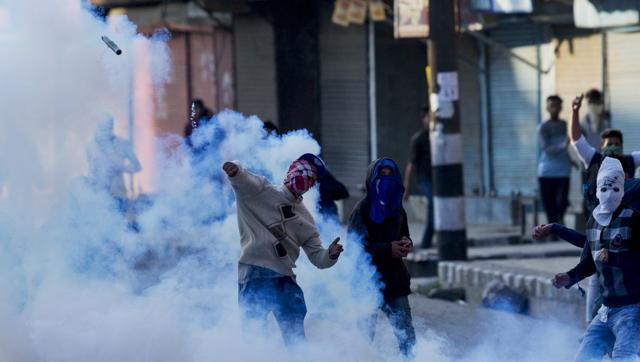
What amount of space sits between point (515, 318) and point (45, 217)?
4304 millimetres

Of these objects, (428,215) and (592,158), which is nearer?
(592,158)

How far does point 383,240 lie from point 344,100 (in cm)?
1107

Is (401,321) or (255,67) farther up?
(255,67)

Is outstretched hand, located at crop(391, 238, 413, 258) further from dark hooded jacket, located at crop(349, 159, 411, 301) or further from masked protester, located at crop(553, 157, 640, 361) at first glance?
masked protester, located at crop(553, 157, 640, 361)

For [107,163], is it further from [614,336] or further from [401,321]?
[614,336]

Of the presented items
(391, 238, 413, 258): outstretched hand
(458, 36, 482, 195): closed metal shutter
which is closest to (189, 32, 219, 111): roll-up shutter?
(458, 36, 482, 195): closed metal shutter

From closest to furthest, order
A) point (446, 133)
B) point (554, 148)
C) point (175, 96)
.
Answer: point (446, 133)
point (554, 148)
point (175, 96)

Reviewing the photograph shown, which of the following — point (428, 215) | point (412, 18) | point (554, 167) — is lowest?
point (428, 215)

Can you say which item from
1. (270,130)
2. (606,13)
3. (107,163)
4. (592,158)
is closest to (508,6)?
(606,13)

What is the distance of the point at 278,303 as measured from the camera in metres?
8.83

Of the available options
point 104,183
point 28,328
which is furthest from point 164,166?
point 28,328

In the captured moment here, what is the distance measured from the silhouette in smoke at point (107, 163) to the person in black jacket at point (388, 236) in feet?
6.11

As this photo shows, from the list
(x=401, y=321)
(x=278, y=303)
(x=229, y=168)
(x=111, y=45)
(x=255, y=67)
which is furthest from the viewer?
(x=255, y=67)

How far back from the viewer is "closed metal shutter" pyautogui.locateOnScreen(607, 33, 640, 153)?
55.4 ft
